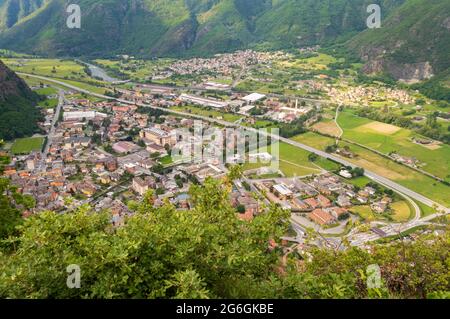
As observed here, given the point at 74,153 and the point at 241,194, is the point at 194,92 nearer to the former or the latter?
the point at 74,153

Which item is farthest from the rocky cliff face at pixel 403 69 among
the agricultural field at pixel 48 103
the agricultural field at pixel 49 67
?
the agricultural field at pixel 48 103

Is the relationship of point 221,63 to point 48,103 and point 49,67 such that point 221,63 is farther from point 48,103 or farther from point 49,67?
point 48,103

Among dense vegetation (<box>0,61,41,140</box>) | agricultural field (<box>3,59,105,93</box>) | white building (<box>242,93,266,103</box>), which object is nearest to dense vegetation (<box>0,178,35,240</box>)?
dense vegetation (<box>0,61,41,140</box>)

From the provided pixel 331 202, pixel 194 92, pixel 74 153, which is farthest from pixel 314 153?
pixel 194 92

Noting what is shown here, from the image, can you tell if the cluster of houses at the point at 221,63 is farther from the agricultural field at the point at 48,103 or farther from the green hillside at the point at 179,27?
the agricultural field at the point at 48,103

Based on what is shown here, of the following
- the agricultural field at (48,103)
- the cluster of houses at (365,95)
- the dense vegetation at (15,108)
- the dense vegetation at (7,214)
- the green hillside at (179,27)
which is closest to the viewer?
the dense vegetation at (7,214)

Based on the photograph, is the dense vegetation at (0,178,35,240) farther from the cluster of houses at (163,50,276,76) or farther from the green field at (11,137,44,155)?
the cluster of houses at (163,50,276,76)
